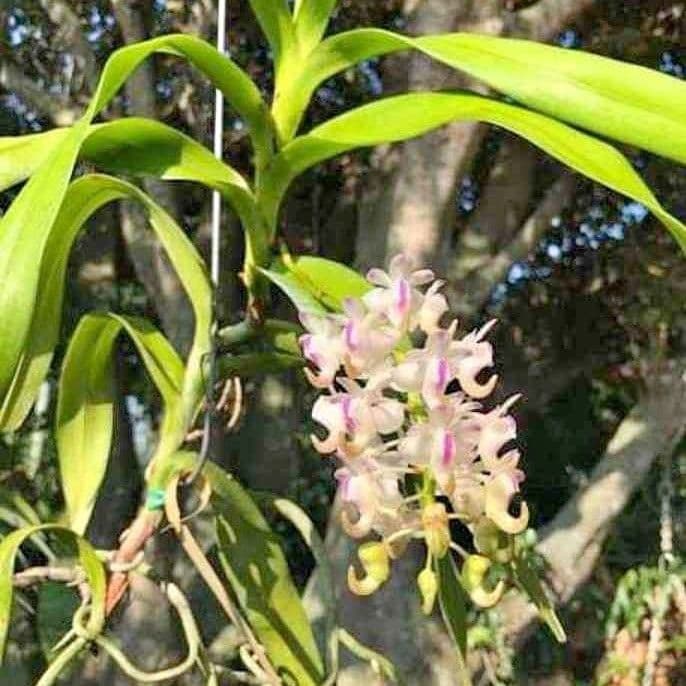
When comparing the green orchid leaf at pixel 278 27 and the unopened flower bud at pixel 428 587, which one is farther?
the green orchid leaf at pixel 278 27

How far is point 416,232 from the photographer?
2080 millimetres

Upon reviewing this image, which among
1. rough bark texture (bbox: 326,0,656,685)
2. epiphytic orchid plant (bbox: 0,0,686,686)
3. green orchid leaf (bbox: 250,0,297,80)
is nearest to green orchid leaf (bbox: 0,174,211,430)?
epiphytic orchid plant (bbox: 0,0,686,686)

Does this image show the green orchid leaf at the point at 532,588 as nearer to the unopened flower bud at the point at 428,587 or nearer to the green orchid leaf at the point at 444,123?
the unopened flower bud at the point at 428,587

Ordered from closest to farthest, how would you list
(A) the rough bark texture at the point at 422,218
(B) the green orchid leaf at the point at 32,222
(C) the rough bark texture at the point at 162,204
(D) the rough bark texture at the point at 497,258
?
1. (B) the green orchid leaf at the point at 32,222
2. (A) the rough bark texture at the point at 422,218
3. (C) the rough bark texture at the point at 162,204
4. (D) the rough bark texture at the point at 497,258

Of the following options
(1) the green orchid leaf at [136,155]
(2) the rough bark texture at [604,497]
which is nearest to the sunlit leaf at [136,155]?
(1) the green orchid leaf at [136,155]

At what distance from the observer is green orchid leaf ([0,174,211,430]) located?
0.55m

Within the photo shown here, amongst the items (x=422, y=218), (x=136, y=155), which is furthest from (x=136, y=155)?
(x=422, y=218)

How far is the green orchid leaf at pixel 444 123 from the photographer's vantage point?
20.1 inches

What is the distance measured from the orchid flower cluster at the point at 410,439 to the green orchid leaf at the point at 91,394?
Answer: 113mm

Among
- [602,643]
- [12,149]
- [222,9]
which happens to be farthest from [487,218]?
[12,149]

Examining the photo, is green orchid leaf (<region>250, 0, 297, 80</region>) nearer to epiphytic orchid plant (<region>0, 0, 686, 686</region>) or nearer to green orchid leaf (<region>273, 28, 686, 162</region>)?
A: epiphytic orchid plant (<region>0, 0, 686, 686</region>)

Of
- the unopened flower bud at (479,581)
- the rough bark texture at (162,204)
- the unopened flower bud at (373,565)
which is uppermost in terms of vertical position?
the unopened flower bud at (373,565)

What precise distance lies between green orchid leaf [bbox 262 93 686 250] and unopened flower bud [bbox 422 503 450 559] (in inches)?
5.1

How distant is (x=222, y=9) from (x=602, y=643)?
252cm
